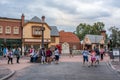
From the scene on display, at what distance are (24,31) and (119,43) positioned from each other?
71.9ft

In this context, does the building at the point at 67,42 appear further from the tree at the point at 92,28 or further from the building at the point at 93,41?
the tree at the point at 92,28

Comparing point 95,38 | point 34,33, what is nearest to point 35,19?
point 34,33

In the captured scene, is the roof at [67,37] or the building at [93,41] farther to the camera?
the building at [93,41]

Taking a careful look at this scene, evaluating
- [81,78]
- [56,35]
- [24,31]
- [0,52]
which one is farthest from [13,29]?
[81,78]

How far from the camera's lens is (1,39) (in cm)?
6375

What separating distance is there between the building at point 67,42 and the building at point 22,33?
378 inches

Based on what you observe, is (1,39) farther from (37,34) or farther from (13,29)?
(37,34)

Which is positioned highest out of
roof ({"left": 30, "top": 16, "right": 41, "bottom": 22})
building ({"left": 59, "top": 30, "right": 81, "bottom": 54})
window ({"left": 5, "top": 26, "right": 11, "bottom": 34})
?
roof ({"left": 30, "top": 16, "right": 41, "bottom": 22})

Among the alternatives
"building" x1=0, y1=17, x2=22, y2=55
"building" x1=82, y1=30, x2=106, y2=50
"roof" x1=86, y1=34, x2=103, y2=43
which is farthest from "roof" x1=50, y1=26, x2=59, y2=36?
"roof" x1=86, y1=34, x2=103, y2=43

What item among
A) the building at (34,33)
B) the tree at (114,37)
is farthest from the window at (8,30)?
the tree at (114,37)

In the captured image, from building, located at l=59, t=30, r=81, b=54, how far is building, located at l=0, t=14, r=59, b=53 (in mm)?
9612

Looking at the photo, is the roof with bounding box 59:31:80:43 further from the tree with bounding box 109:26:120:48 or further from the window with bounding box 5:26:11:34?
the window with bounding box 5:26:11:34

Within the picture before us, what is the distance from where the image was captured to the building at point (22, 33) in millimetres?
64262

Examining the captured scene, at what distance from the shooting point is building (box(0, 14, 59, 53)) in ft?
211
